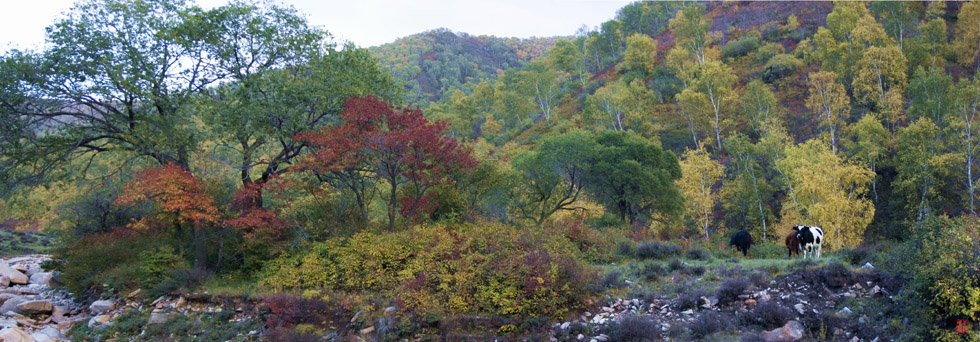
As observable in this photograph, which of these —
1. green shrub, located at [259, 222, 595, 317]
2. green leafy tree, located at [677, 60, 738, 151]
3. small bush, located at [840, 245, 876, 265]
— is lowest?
small bush, located at [840, 245, 876, 265]

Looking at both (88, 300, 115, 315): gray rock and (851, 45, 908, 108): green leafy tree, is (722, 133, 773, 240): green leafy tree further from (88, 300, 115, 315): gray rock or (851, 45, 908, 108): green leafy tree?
(88, 300, 115, 315): gray rock

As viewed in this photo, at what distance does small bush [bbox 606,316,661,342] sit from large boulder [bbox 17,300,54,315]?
1628 centimetres

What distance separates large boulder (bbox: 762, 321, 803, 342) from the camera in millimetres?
7828

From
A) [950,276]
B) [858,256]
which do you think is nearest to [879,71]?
[858,256]

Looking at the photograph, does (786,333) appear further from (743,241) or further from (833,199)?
(833,199)

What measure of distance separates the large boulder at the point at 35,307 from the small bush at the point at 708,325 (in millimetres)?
17614

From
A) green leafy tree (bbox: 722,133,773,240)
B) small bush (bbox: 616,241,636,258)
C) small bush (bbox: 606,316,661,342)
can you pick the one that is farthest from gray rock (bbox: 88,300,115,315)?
green leafy tree (bbox: 722,133,773,240)

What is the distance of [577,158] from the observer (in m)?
22.7

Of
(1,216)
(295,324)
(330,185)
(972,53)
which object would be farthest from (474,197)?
(972,53)

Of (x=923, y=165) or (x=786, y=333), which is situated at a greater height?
(x=786, y=333)

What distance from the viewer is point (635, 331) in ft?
28.0

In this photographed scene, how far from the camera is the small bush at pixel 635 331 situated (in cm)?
840

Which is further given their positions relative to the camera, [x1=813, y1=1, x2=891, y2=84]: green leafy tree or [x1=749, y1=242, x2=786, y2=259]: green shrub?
[x1=813, y1=1, x2=891, y2=84]: green leafy tree

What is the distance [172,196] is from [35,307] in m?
5.61
